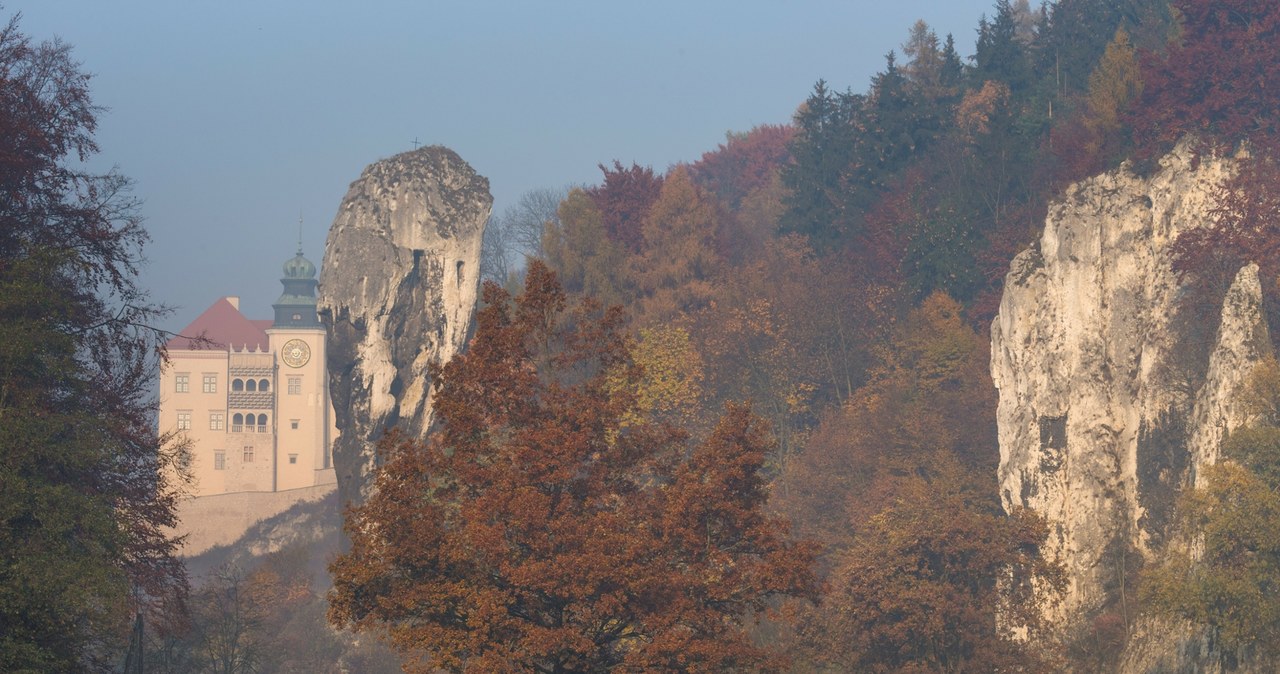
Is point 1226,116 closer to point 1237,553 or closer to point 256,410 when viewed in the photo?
point 1237,553

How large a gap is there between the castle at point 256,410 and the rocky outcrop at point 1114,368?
65.8 m

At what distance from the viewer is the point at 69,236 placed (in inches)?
861

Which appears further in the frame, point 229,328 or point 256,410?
point 229,328

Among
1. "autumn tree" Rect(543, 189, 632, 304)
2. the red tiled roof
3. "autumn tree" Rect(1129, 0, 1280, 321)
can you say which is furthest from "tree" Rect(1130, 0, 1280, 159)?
the red tiled roof

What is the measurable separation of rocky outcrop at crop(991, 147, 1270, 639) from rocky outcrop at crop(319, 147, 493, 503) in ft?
69.2

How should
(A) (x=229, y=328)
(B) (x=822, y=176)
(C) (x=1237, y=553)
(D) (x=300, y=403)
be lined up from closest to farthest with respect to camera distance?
(C) (x=1237, y=553)
(B) (x=822, y=176)
(D) (x=300, y=403)
(A) (x=229, y=328)

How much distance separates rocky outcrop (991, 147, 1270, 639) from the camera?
38.4 m

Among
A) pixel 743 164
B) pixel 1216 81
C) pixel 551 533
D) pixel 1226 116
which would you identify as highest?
pixel 743 164

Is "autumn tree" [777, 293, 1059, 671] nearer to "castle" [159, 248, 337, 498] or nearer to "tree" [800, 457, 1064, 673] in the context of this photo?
"tree" [800, 457, 1064, 673]

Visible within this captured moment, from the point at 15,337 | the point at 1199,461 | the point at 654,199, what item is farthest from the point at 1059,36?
the point at 15,337

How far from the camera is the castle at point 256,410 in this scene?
104125 mm

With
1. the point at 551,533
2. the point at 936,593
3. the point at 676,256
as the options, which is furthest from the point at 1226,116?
the point at 551,533

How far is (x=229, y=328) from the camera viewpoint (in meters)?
114

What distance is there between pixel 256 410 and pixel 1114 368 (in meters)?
73.9
